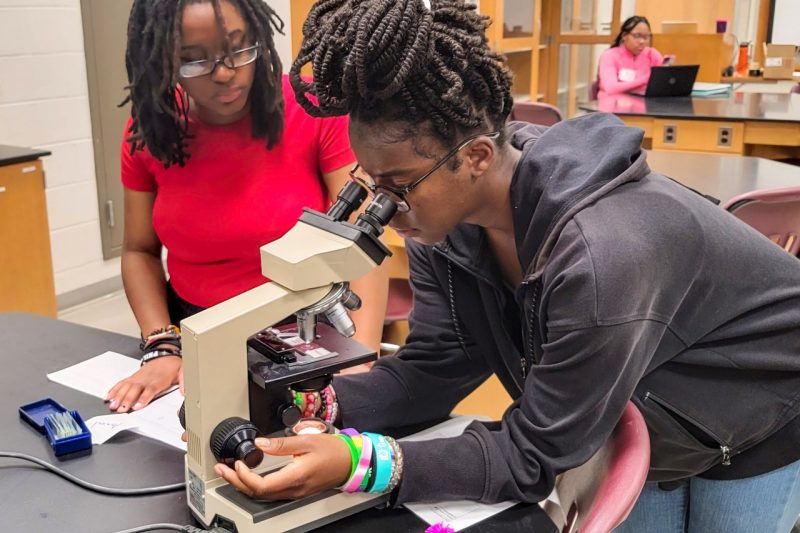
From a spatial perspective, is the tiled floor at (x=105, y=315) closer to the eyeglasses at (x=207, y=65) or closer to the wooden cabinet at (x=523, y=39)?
the eyeglasses at (x=207, y=65)

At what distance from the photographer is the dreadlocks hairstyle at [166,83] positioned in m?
1.58

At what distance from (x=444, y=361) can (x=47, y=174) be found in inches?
120

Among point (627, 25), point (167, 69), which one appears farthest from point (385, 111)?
point (627, 25)

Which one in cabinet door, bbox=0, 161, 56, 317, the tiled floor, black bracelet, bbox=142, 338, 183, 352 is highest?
black bracelet, bbox=142, 338, 183, 352

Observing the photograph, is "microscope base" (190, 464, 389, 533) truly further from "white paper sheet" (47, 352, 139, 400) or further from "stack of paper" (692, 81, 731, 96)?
"stack of paper" (692, 81, 731, 96)

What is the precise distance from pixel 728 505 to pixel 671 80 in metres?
4.59

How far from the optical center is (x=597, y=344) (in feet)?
3.11

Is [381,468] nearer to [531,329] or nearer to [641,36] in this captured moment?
[531,329]

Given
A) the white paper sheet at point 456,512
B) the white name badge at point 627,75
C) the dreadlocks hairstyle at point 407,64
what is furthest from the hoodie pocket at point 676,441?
the white name badge at point 627,75

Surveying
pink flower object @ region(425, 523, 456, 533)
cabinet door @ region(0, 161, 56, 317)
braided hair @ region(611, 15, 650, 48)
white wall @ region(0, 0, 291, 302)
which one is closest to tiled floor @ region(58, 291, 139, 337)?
white wall @ region(0, 0, 291, 302)

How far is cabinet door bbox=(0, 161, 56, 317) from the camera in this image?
313cm

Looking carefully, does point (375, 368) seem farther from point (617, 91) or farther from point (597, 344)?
point (617, 91)

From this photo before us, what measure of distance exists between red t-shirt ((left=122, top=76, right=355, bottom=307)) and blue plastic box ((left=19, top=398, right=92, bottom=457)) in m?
0.51

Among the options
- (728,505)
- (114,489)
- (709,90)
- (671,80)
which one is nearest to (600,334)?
(728,505)
